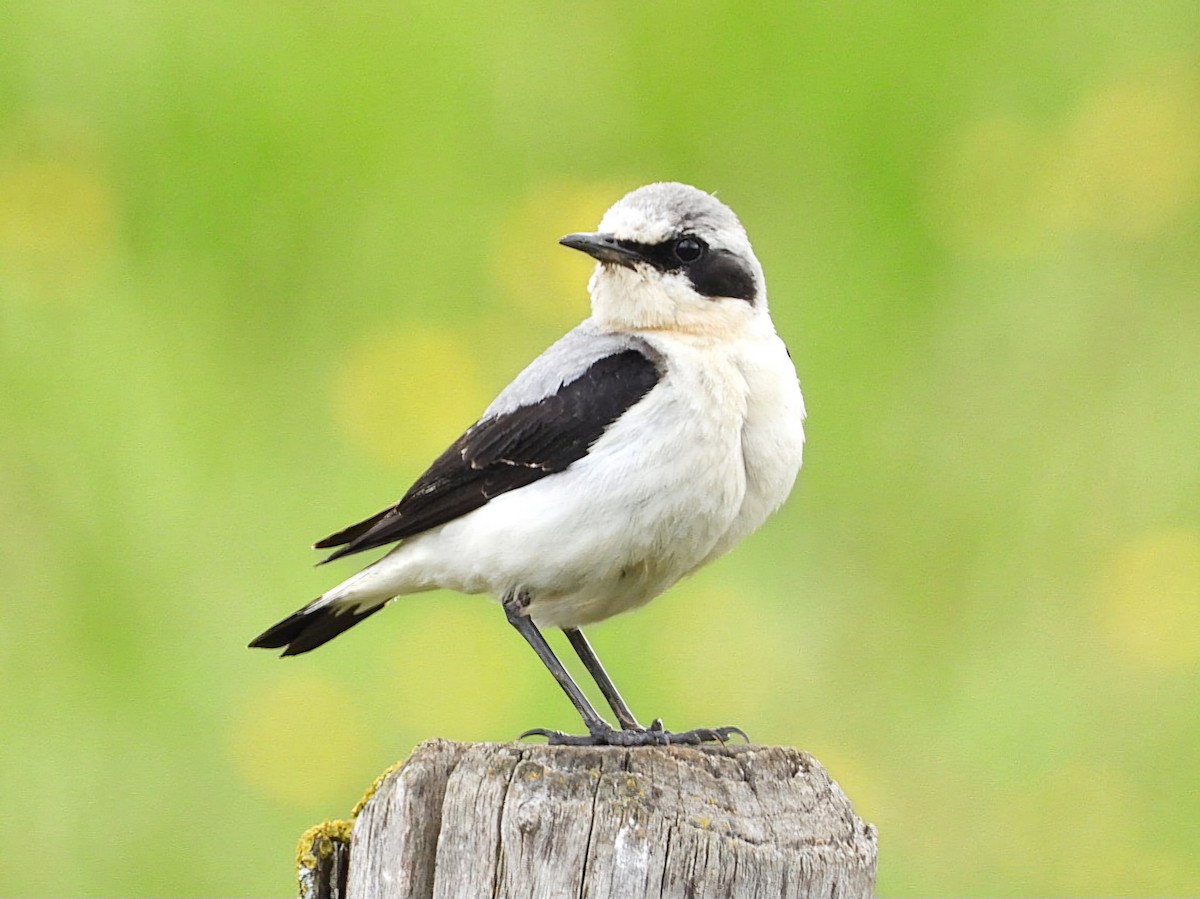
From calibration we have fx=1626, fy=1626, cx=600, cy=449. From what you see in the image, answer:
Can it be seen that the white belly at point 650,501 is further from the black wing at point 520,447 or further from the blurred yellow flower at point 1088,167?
the blurred yellow flower at point 1088,167

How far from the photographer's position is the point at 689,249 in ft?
17.8

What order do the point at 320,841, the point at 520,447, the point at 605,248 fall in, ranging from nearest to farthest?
the point at 320,841, the point at 520,447, the point at 605,248

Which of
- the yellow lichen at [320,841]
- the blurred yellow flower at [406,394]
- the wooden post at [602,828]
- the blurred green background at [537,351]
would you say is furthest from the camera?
the blurred yellow flower at [406,394]

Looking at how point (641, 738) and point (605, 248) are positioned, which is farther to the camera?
point (605, 248)

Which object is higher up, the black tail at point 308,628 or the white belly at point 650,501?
the white belly at point 650,501

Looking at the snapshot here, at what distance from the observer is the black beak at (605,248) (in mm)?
5266

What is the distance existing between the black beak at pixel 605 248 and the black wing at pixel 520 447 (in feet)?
1.19

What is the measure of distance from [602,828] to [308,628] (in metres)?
2.25

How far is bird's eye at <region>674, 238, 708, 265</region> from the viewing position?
5.41 metres

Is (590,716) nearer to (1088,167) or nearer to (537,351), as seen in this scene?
(537,351)

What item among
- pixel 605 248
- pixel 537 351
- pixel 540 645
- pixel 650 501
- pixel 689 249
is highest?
pixel 537 351

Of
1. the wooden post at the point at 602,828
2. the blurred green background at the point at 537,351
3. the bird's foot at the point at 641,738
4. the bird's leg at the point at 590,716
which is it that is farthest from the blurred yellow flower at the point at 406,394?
the wooden post at the point at 602,828

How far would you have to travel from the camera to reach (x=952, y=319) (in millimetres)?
8211

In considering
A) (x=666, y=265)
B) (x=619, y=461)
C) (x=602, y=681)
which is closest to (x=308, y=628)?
(x=602, y=681)
